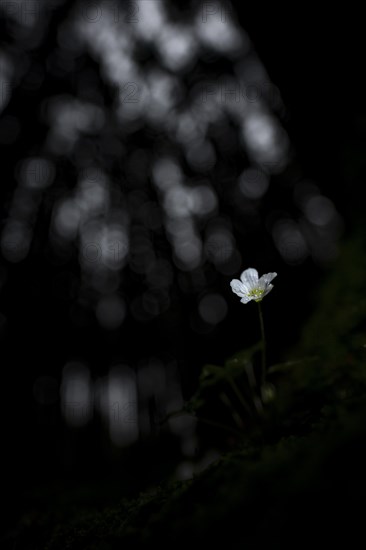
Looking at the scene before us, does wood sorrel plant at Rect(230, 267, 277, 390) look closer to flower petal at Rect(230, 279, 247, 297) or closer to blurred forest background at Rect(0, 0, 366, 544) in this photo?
flower petal at Rect(230, 279, 247, 297)

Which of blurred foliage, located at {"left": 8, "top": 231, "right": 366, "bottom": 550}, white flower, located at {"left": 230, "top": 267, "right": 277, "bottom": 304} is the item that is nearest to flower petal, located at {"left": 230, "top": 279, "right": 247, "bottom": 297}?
white flower, located at {"left": 230, "top": 267, "right": 277, "bottom": 304}

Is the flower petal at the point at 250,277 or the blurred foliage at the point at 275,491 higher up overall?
the flower petal at the point at 250,277

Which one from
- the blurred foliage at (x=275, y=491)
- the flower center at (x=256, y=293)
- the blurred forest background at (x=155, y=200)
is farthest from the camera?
the blurred forest background at (x=155, y=200)

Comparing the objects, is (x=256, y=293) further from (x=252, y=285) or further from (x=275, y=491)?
(x=275, y=491)

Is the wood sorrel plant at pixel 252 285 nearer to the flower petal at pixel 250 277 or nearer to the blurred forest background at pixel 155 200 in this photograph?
the flower petal at pixel 250 277

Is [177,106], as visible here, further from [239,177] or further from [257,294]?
[257,294]

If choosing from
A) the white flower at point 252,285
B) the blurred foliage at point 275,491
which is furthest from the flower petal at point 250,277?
the blurred foliage at point 275,491
